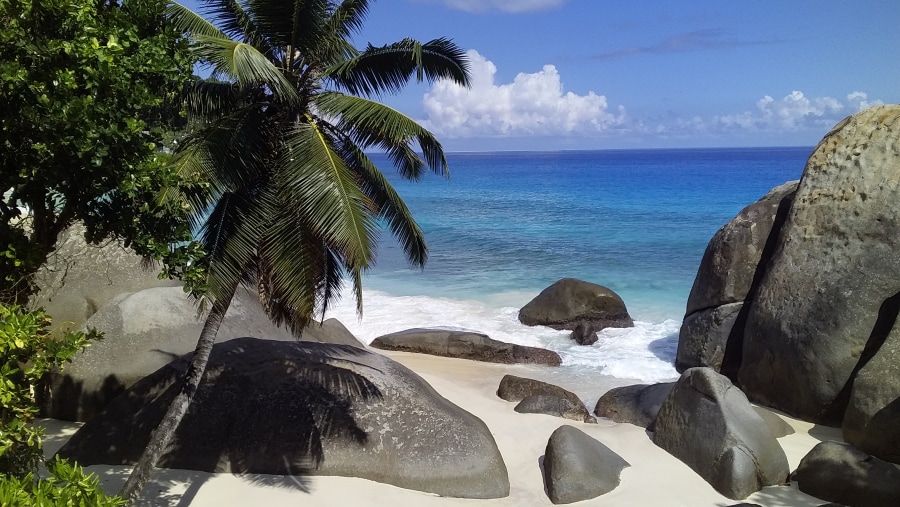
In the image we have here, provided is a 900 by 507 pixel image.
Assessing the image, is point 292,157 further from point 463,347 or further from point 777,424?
point 463,347

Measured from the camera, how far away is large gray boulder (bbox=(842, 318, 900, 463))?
988cm

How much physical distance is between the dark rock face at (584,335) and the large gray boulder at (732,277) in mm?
2690

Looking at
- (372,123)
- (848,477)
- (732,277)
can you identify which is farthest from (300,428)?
(732,277)

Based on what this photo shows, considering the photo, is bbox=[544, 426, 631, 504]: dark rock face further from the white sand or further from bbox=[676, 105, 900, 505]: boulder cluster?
bbox=[676, 105, 900, 505]: boulder cluster

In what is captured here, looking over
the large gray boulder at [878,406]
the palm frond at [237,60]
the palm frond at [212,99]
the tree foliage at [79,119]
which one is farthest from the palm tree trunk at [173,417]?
the large gray boulder at [878,406]

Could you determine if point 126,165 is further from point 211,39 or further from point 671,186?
point 671,186

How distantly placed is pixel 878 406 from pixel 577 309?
899 centimetres

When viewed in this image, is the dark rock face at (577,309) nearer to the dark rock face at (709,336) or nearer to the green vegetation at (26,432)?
the dark rock face at (709,336)

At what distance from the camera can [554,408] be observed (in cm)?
1192

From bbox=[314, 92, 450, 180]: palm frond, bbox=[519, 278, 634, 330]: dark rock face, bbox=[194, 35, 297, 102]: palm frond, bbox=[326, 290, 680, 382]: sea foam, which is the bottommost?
bbox=[326, 290, 680, 382]: sea foam

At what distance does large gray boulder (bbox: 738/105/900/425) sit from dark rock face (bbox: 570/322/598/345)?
4.19 m

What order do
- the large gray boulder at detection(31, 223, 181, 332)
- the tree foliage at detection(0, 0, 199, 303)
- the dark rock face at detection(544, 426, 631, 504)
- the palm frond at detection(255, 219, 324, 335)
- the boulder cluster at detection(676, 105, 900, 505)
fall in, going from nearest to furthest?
the tree foliage at detection(0, 0, 199, 303)
the palm frond at detection(255, 219, 324, 335)
the dark rock face at detection(544, 426, 631, 504)
the boulder cluster at detection(676, 105, 900, 505)
the large gray boulder at detection(31, 223, 181, 332)

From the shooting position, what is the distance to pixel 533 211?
49938mm

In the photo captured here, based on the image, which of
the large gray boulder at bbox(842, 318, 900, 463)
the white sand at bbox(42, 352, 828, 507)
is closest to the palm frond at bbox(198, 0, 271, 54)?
the white sand at bbox(42, 352, 828, 507)
